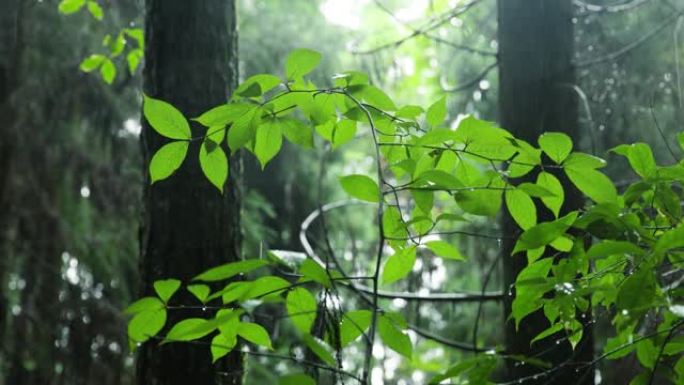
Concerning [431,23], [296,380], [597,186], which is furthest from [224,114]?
[431,23]

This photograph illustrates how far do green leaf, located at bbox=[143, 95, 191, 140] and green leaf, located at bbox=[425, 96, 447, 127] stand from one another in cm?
47

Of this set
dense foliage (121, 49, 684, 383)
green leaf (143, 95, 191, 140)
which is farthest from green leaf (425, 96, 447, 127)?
green leaf (143, 95, 191, 140)

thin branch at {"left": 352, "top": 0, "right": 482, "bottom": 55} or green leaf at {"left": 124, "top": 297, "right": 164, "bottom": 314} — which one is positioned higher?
thin branch at {"left": 352, "top": 0, "right": 482, "bottom": 55}

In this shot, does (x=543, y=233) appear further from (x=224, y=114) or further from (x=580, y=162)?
(x=224, y=114)

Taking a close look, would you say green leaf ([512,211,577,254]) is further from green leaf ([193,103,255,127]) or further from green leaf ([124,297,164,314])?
green leaf ([124,297,164,314])

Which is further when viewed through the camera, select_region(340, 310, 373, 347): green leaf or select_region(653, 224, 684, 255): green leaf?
select_region(340, 310, 373, 347): green leaf

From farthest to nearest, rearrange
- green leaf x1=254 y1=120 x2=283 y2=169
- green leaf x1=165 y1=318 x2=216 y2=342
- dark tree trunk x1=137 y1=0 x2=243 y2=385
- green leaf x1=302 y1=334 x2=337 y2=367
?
dark tree trunk x1=137 y1=0 x2=243 y2=385
green leaf x1=254 y1=120 x2=283 y2=169
green leaf x1=165 y1=318 x2=216 y2=342
green leaf x1=302 y1=334 x2=337 y2=367

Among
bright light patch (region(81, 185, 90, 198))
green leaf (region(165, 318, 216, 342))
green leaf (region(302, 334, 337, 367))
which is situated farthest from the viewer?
bright light patch (region(81, 185, 90, 198))

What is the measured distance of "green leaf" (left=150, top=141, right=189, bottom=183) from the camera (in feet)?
4.57

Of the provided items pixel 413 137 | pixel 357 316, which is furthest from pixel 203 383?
pixel 413 137

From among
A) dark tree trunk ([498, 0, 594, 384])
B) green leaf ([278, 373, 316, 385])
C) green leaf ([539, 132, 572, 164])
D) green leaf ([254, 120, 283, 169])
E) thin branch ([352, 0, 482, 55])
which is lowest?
green leaf ([278, 373, 316, 385])

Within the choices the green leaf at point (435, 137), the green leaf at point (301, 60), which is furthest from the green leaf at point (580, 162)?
the green leaf at point (301, 60)

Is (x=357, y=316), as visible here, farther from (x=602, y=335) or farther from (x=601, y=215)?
(x=602, y=335)

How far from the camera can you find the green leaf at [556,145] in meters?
1.38
